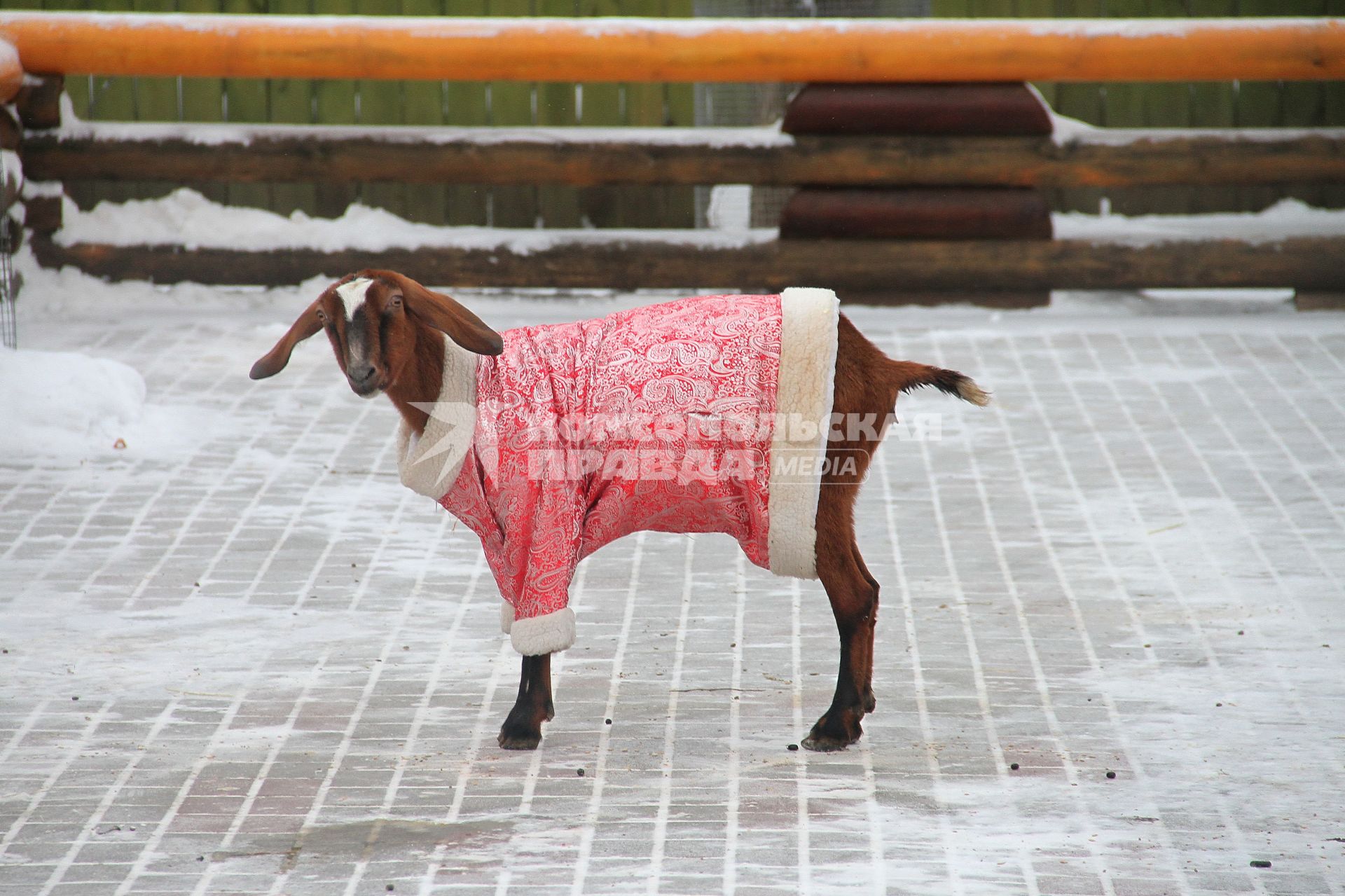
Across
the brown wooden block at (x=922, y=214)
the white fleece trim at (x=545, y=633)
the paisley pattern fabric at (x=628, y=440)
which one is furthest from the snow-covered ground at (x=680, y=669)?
the brown wooden block at (x=922, y=214)

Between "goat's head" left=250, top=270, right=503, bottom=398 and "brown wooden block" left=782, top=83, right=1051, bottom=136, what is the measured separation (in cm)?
578

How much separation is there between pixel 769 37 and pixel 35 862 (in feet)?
22.6

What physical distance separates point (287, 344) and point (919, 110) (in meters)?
6.19

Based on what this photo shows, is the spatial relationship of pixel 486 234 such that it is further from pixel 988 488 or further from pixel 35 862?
pixel 35 862

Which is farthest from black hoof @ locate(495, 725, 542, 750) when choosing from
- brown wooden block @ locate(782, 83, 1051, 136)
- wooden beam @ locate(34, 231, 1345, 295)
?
brown wooden block @ locate(782, 83, 1051, 136)

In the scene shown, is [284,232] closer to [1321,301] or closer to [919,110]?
[919,110]

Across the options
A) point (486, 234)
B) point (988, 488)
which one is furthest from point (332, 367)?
point (988, 488)

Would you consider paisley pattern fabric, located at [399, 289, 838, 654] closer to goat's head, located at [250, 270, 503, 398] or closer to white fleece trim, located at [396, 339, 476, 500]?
white fleece trim, located at [396, 339, 476, 500]

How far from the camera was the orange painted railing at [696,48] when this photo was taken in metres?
9.70

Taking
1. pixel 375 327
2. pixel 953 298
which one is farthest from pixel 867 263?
pixel 375 327

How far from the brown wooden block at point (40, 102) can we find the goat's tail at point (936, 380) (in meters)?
7.05

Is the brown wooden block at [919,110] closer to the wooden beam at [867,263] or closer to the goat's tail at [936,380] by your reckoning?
the wooden beam at [867,263]

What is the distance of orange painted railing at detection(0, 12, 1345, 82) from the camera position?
9.70 m

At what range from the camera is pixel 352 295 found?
4559mm
